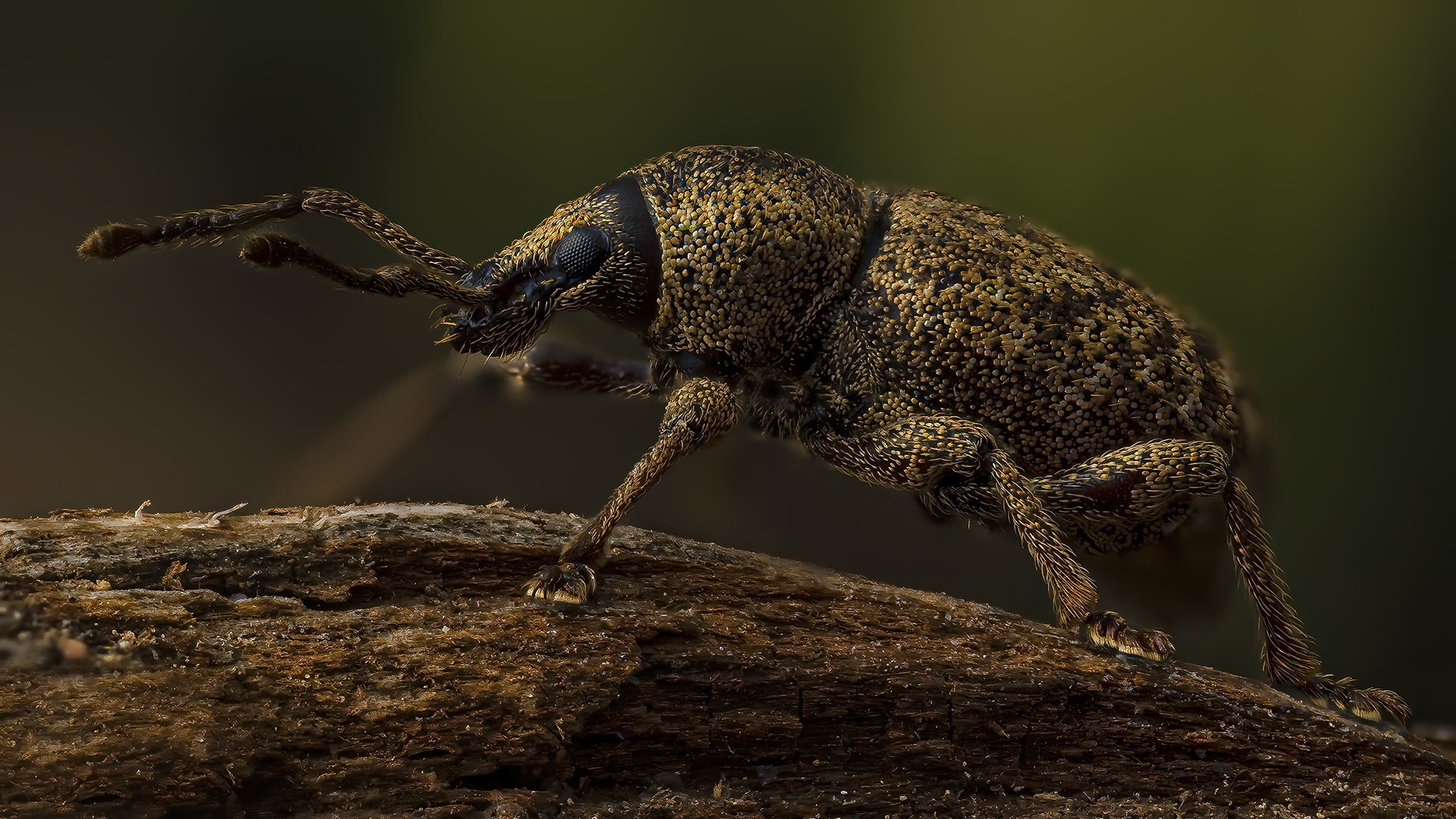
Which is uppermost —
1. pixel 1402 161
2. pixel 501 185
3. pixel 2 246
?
pixel 1402 161

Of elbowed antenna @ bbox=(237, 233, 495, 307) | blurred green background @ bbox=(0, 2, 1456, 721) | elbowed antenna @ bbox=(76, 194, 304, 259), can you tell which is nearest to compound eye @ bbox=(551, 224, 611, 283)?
blurred green background @ bbox=(0, 2, 1456, 721)

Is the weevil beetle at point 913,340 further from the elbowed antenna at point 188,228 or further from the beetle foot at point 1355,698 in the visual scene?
the elbowed antenna at point 188,228

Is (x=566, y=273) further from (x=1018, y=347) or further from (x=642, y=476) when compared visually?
(x=1018, y=347)

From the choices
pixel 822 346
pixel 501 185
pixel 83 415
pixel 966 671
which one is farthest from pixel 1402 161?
pixel 83 415

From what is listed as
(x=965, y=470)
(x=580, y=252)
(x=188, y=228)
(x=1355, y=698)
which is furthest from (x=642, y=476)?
(x=1355, y=698)

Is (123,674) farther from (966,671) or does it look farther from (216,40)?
(966,671)

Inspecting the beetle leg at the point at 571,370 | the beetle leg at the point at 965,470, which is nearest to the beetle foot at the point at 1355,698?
the beetle leg at the point at 965,470
